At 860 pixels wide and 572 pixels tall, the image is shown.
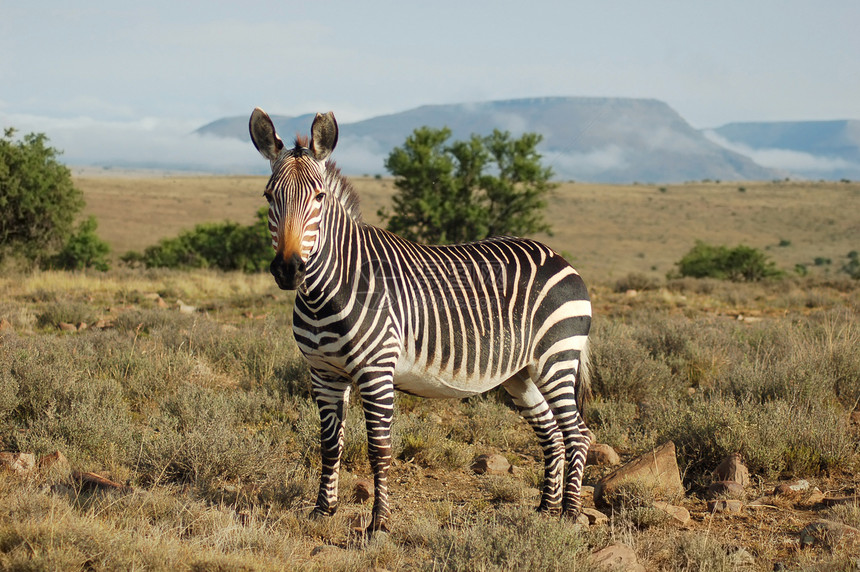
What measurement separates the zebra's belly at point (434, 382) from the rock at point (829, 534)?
2.25m

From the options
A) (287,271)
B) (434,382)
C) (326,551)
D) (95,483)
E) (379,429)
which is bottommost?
(326,551)

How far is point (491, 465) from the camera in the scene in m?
6.16

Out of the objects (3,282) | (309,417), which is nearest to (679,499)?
(309,417)

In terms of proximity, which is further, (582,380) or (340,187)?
(582,380)

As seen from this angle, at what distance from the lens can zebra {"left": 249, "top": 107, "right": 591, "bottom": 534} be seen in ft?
14.6

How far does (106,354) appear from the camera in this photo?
804cm

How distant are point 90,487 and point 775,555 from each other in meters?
4.73

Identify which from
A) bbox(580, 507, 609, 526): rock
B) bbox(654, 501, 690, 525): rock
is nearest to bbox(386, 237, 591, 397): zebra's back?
bbox(580, 507, 609, 526): rock

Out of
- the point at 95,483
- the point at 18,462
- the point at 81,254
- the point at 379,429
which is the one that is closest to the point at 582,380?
the point at 379,429

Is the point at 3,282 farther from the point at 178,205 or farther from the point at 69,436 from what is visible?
the point at 178,205

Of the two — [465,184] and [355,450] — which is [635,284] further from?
[355,450]

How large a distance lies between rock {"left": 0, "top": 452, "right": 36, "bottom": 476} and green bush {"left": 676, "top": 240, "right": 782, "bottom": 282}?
23.8 metres

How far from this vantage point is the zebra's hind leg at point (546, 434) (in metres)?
5.21

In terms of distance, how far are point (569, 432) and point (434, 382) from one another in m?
1.21
